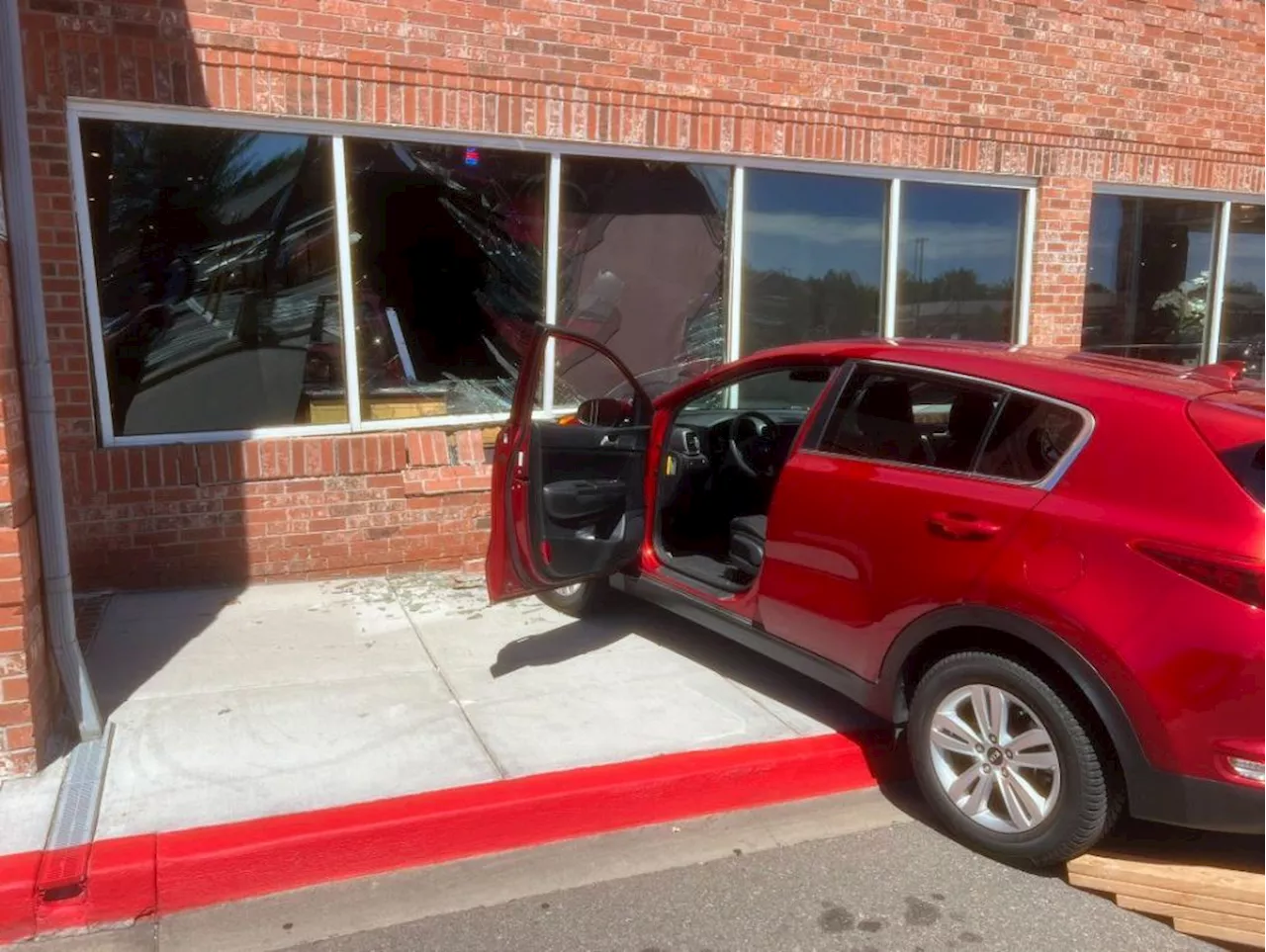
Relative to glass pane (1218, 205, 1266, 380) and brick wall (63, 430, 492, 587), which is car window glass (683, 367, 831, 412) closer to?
brick wall (63, 430, 492, 587)

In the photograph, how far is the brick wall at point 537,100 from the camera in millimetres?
5574

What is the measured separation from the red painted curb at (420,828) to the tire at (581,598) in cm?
165

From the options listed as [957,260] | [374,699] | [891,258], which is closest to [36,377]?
[374,699]

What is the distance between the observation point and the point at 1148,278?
342 inches

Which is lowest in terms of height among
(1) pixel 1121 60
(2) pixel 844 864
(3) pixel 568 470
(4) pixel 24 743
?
(2) pixel 844 864

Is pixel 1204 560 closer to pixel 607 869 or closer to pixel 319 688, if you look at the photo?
pixel 607 869

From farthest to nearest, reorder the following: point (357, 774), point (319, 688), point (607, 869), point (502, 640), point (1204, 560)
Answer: point (502, 640) < point (319, 688) < point (357, 774) < point (607, 869) < point (1204, 560)

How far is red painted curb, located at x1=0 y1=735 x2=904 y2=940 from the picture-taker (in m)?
3.21

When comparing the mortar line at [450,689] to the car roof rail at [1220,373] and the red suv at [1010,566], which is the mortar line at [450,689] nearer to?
the red suv at [1010,566]

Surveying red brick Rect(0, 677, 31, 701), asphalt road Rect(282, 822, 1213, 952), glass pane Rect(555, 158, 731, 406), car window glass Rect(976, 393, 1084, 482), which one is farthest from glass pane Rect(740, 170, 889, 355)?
red brick Rect(0, 677, 31, 701)

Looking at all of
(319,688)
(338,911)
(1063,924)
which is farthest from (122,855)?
(1063,924)

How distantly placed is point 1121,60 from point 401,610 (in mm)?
6631

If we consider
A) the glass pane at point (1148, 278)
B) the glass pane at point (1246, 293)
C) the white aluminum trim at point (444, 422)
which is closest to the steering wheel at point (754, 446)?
the white aluminum trim at point (444, 422)

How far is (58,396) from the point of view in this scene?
562cm
